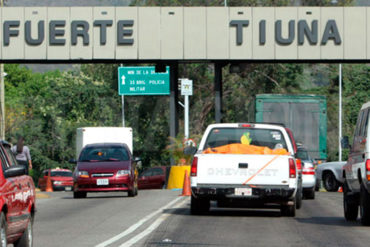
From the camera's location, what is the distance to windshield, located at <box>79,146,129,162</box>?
1192 inches

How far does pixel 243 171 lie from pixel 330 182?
18.6 metres

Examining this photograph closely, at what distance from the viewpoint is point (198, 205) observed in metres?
20.1

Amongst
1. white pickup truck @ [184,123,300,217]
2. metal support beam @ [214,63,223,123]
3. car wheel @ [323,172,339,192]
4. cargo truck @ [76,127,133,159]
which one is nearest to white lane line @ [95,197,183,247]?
white pickup truck @ [184,123,300,217]

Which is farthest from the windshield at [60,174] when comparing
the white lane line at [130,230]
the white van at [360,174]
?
the white van at [360,174]

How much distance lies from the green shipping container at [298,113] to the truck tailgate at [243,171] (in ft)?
57.4

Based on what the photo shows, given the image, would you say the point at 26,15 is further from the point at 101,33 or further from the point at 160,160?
the point at 160,160

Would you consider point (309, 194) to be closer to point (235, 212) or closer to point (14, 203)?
point (235, 212)

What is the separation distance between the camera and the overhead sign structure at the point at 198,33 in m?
39.6

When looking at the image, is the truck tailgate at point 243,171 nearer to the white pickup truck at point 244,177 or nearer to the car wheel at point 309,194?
the white pickup truck at point 244,177

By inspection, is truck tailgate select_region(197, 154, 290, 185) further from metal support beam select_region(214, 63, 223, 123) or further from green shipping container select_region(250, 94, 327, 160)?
metal support beam select_region(214, 63, 223, 123)

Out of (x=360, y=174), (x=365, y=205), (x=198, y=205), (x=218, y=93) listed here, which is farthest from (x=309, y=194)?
(x=218, y=93)

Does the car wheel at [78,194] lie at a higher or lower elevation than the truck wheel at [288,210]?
lower

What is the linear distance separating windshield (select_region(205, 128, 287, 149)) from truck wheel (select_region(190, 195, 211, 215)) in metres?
1.17

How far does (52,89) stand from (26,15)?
149ft
